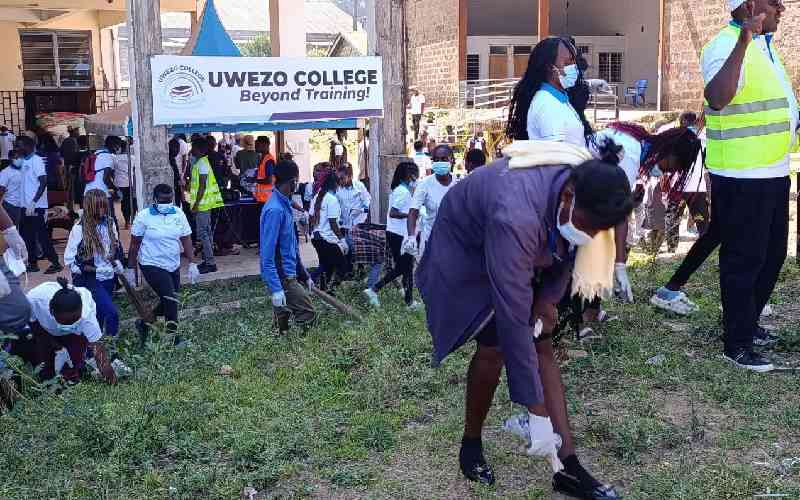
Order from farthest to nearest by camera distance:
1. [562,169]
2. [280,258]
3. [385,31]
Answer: [385,31]
[280,258]
[562,169]

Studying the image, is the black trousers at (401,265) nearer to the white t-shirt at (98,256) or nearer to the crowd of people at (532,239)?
the crowd of people at (532,239)

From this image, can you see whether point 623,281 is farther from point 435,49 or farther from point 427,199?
point 435,49

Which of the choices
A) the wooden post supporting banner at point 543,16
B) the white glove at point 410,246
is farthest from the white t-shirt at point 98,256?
the wooden post supporting banner at point 543,16

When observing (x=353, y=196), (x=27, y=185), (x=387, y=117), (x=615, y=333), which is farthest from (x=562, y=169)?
(x=27, y=185)

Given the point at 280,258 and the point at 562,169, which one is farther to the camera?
the point at 280,258

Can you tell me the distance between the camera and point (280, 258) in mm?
7070

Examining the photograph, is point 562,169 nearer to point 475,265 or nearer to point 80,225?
point 475,265

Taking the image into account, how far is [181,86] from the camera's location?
905 cm

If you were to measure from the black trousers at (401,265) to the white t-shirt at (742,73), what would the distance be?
12.0 feet

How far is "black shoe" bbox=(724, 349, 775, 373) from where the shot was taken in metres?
4.89

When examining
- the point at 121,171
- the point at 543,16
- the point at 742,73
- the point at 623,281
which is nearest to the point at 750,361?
the point at 623,281

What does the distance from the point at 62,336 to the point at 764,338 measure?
4.70 meters

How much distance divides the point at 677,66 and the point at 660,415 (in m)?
20.3

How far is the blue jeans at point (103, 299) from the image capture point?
711 centimetres
